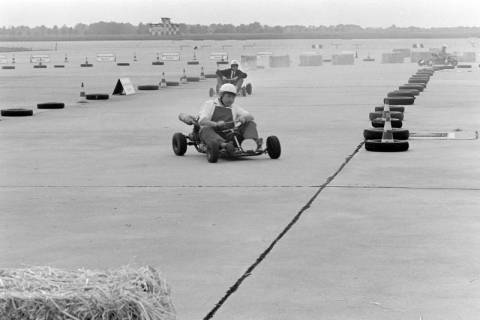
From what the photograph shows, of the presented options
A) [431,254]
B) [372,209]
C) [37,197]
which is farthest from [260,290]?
[37,197]

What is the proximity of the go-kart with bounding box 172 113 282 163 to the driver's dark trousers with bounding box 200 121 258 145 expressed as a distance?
0.04m

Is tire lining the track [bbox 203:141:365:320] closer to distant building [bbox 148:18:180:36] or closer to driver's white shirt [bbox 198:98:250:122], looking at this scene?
driver's white shirt [bbox 198:98:250:122]

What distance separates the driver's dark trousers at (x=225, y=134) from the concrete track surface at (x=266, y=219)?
39cm

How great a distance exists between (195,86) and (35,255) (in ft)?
93.8

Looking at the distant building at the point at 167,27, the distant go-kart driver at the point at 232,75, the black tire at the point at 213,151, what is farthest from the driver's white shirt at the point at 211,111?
the distant building at the point at 167,27

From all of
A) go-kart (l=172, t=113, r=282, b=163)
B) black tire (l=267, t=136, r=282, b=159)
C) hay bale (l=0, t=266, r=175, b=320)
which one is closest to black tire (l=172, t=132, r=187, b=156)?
go-kart (l=172, t=113, r=282, b=163)

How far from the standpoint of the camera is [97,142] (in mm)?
16422

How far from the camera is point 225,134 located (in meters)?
13.7

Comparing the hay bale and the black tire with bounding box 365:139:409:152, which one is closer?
the hay bale

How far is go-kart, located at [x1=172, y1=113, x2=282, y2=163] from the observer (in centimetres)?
1326

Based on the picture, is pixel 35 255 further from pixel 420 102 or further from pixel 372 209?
pixel 420 102

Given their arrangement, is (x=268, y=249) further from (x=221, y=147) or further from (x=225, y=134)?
(x=225, y=134)

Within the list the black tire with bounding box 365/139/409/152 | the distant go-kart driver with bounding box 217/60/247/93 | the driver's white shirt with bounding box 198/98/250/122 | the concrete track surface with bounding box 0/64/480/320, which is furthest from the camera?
the distant go-kart driver with bounding box 217/60/247/93

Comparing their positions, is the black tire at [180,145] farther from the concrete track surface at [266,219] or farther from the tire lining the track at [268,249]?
the tire lining the track at [268,249]
